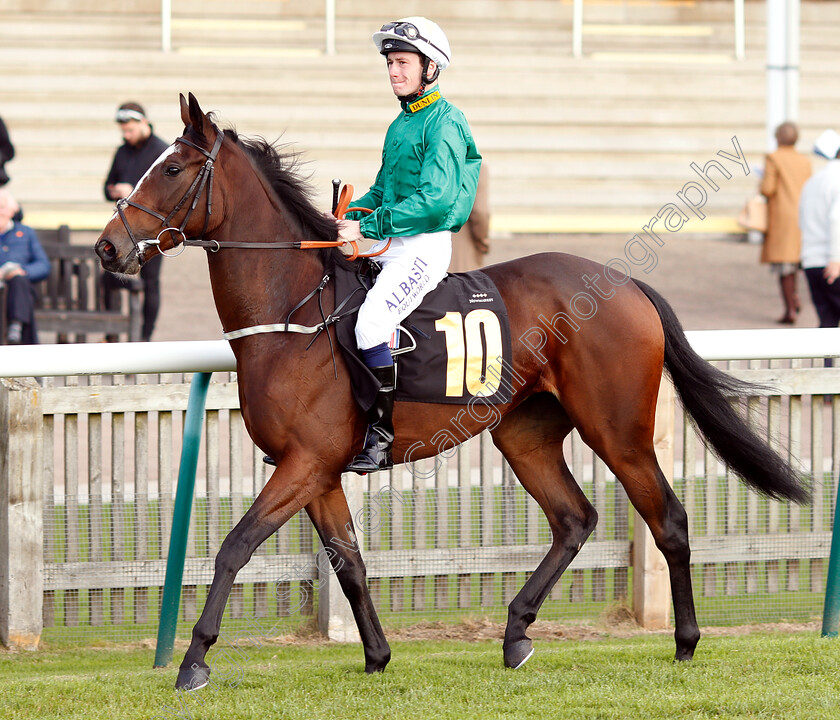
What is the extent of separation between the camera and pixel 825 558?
5344 mm

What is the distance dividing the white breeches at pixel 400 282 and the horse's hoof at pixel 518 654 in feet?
3.98

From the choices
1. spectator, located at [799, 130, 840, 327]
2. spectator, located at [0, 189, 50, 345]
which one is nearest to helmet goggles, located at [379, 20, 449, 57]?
spectator, located at [0, 189, 50, 345]

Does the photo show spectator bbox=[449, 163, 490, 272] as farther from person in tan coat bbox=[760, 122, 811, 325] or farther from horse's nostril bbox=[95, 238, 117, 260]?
person in tan coat bbox=[760, 122, 811, 325]

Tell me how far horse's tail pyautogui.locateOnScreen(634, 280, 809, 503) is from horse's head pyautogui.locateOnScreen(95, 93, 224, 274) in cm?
168

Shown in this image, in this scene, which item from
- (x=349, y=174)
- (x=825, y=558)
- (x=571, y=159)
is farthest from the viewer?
(x=571, y=159)

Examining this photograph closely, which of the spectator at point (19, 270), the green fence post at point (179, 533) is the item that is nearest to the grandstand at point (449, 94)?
the spectator at point (19, 270)

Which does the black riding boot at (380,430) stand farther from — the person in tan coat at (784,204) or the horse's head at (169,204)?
the person in tan coat at (784,204)

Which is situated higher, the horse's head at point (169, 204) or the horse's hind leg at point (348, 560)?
the horse's head at point (169, 204)

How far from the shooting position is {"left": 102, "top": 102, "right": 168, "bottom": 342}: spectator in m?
9.73

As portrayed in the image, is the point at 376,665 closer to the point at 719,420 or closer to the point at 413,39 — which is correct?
the point at 719,420

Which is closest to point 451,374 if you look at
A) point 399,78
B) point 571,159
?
point 399,78

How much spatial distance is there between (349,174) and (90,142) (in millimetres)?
3758

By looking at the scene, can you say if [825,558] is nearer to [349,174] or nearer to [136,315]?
[136,315]

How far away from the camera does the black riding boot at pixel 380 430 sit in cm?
401
